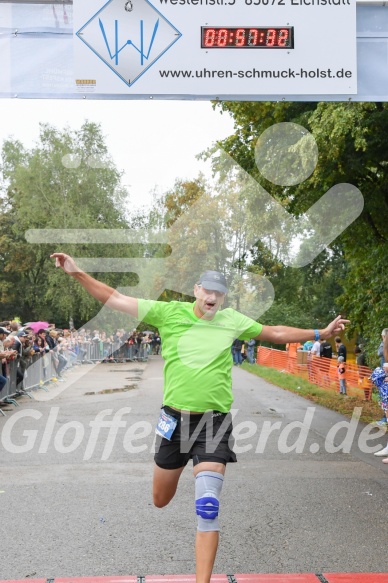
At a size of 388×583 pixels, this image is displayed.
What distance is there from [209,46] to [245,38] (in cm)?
32

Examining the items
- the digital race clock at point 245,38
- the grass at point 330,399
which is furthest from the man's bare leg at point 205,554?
the grass at point 330,399

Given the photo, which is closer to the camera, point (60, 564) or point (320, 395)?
point (60, 564)

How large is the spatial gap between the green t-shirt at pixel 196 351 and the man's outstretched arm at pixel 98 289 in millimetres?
89

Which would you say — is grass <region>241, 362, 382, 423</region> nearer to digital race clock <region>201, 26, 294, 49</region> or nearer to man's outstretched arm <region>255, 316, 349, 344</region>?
digital race clock <region>201, 26, 294, 49</region>

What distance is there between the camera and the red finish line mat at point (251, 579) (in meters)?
4.68

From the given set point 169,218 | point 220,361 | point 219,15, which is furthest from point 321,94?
point 169,218

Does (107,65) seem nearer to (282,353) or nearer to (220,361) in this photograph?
(220,361)

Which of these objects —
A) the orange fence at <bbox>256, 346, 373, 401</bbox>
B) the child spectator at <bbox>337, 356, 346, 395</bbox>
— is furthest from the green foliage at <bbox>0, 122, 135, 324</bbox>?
the child spectator at <bbox>337, 356, 346, 395</bbox>

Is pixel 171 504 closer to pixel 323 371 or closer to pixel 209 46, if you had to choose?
pixel 209 46

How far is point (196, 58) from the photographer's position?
6.99 m

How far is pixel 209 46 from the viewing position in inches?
274

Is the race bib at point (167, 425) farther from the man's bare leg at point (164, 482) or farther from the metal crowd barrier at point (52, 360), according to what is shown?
the metal crowd barrier at point (52, 360)

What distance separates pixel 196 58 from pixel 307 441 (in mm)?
5922

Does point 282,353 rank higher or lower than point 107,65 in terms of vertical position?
lower
